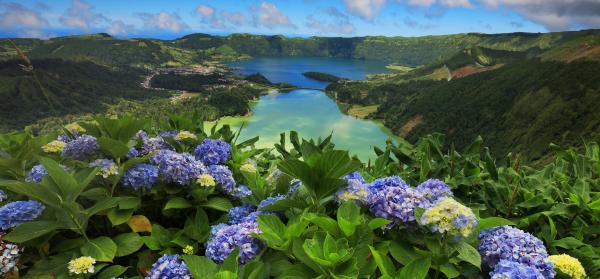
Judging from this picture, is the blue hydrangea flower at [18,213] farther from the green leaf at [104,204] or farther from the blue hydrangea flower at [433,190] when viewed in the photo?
the blue hydrangea flower at [433,190]

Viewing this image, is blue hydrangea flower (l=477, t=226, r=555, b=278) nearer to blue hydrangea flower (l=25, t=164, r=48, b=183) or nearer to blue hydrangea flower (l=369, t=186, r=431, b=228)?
blue hydrangea flower (l=369, t=186, r=431, b=228)

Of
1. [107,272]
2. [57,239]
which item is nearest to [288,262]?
[107,272]

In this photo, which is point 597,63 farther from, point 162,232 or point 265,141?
point 162,232

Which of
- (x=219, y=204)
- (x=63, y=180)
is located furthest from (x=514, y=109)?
(x=63, y=180)

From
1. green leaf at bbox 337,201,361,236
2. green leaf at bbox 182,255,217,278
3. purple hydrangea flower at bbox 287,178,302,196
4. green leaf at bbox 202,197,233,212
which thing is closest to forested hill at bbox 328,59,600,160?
purple hydrangea flower at bbox 287,178,302,196

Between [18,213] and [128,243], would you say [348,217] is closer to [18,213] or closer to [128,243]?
[128,243]

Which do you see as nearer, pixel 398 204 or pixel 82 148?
pixel 398 204
